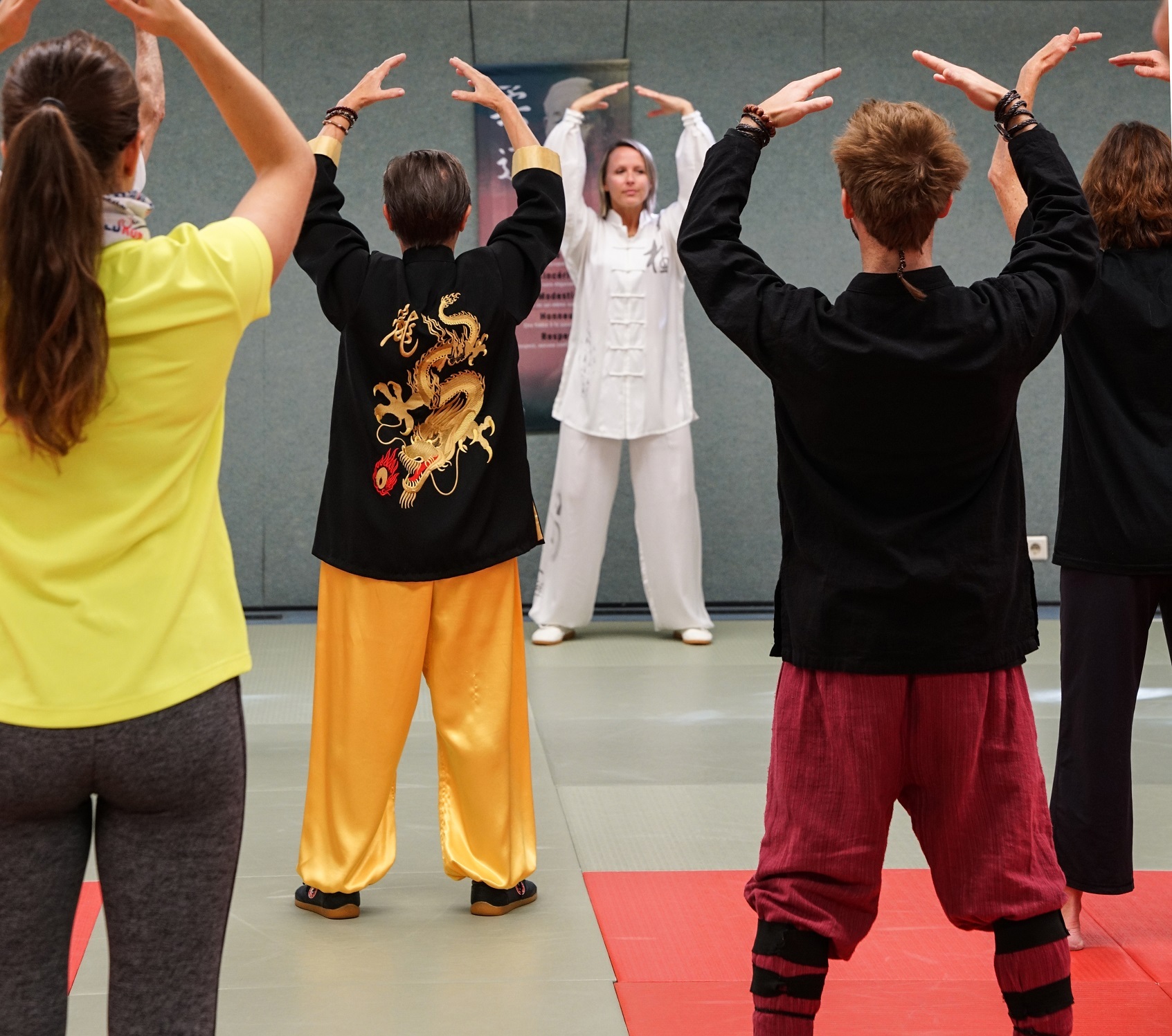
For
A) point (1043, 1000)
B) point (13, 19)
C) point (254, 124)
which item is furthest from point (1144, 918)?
point (13, 19)

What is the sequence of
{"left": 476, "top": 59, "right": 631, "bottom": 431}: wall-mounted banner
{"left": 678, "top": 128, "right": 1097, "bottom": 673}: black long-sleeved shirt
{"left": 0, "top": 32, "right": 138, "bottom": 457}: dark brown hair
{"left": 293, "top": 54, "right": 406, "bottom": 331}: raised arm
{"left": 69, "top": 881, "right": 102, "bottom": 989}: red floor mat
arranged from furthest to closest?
{"left": 476, "top": 59, "right": 631, "bottom": 431}: wall-mounted banner < {"left": 293, "top": 54, "right": 406, "bottom": 331}: raised arm < {"left": 69, "top": 881, "right": 102, "bottom": 989}: red floor mat < {"left": 678, "top": 128, "right": 1097, "bottom": 673}: black long-sleeved shirt < {"left": 0, "top": 32, "right": 138, "bottom": 457}: dark brown hair

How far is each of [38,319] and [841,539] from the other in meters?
1.00

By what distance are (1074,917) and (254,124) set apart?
2.18 m

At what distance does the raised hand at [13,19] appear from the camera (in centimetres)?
166

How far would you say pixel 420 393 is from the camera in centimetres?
278

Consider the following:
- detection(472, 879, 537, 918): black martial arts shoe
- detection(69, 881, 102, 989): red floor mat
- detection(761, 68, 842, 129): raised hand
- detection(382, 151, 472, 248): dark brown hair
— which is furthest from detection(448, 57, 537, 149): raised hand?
detection(69, 881, 102, 989): red floor mat

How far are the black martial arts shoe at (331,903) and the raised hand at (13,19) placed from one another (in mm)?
1815

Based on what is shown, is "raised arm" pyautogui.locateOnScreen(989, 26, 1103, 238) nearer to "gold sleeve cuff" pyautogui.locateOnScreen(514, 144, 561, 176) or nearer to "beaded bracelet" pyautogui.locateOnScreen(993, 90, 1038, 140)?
"beaded bracelet" pyautogui.locateOnScreen(993, 90, 1038, 140)

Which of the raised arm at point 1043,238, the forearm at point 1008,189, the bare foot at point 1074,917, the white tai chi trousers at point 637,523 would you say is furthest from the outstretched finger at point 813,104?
the white tai chi trousers at point 637,523

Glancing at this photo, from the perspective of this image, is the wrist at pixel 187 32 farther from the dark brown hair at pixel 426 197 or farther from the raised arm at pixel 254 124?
the dark brown hair at pixel 426 197

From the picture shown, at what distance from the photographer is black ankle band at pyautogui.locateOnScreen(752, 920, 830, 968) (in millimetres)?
1783

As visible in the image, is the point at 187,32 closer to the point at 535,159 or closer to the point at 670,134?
the point at 535,159

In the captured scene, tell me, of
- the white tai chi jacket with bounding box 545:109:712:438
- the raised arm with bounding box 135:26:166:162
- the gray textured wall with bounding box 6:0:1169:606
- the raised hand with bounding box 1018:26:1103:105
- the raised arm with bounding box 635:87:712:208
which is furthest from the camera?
the gray textured wall with bounding box 6:0:1169:606

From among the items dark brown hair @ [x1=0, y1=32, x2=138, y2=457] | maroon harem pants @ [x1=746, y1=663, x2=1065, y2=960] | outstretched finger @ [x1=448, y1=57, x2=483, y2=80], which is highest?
outstretched finger @ [x1=448, y1=57, x2=483, y2=80]
